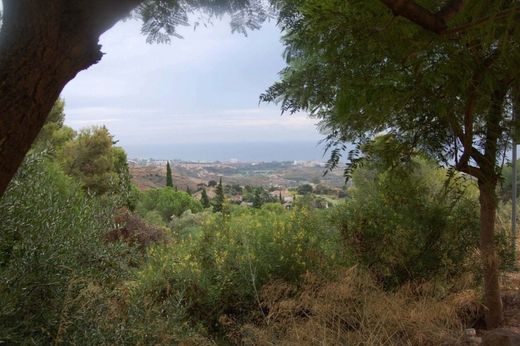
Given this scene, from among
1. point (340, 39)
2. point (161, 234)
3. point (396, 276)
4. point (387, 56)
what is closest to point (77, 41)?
point (340, 39)

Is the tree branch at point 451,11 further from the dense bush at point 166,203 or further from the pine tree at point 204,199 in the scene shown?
the pine tree at point 204,199

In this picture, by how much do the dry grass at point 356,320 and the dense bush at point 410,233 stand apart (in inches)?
39.2

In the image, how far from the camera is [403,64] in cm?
168

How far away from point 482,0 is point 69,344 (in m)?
2.51

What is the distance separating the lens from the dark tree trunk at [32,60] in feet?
3.86

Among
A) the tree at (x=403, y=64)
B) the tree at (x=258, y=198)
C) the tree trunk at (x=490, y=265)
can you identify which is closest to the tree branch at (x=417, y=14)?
the tree at (x=403, y=64)

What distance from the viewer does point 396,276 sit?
4684 mm

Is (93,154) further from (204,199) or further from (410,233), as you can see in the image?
(410,233)

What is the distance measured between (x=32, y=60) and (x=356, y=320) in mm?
2651

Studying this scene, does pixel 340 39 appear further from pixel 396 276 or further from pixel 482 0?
pixel 396 276

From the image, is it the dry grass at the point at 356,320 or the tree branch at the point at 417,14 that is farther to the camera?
the dry grass at the point at 356,320

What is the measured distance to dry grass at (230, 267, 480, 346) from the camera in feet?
9.74

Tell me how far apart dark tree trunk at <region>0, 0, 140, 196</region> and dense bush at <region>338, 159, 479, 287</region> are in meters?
3.70

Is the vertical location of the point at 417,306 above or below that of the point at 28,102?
below
